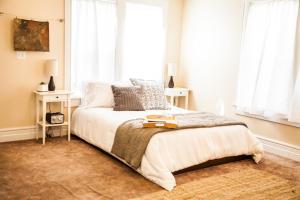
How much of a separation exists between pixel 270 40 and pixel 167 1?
2.06 metres

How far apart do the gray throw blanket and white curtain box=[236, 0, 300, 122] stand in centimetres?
80

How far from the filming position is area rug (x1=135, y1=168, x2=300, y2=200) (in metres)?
2.95

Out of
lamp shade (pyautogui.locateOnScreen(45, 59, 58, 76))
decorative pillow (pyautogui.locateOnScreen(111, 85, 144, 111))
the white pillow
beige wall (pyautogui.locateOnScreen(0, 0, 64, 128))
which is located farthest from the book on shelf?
beige wall (pyautogui.locateOnScreen(0, 0, 64, 128))

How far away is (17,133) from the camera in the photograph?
14.5ft

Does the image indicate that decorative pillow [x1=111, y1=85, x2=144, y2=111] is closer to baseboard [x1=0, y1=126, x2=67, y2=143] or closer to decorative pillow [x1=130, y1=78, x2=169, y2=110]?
decorative pillow [x1=130, y1=78, x2=169, y2=110]

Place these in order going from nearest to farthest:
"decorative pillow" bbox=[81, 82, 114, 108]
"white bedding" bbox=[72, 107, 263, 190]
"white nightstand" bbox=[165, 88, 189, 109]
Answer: "white bedding" bbox=[72, 107, 263, 190]
"decorative pillow" bbox=[81, 82, 114, 108]
"white nightstand" bbox=[165, 88, 189, 109]

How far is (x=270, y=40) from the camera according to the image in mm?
4359

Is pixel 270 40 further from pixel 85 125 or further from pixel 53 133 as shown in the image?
pixel 53 133

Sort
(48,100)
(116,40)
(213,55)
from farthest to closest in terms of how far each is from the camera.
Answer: (213,55) < (116,40) < (48,100)

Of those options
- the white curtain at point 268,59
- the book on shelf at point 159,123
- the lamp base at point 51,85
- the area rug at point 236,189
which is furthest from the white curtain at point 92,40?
the area rug at point 236,189

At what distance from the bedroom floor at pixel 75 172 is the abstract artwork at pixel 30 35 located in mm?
1320

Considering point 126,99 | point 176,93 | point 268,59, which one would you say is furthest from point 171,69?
point 268,59

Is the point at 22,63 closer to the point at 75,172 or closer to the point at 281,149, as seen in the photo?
the point at 75,172

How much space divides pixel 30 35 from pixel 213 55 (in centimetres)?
291
